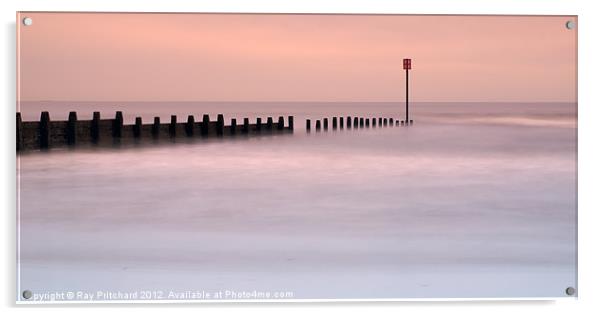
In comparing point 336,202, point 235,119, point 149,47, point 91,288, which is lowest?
point 91,288

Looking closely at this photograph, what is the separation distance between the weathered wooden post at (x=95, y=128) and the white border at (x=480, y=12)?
0.31 m

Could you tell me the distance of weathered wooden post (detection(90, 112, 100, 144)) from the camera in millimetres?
4070

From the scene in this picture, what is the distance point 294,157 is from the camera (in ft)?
13.5

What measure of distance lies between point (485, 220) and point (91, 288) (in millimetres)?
1470

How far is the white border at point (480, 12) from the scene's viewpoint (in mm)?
3916

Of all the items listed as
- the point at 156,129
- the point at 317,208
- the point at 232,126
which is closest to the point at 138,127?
the point at 156,129

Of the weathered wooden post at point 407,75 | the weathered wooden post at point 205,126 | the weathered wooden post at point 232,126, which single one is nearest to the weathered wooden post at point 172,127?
the weathered wooden post at point 205,126

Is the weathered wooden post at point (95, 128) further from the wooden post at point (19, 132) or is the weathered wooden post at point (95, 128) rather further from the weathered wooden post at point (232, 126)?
the weathered wooden post at point (232, 126)

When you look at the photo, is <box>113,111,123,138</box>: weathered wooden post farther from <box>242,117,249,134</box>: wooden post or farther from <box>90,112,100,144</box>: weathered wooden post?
<box>242,117,249,134</box>: wooden post

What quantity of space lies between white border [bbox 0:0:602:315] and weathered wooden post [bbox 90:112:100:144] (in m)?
0.31

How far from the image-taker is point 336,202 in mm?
4055

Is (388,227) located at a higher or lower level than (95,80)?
lower

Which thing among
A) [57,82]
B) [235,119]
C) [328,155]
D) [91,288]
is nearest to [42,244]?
[91,288]

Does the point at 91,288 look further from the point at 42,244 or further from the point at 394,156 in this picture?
the point at 394,156
